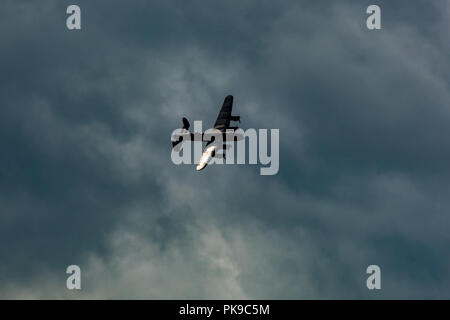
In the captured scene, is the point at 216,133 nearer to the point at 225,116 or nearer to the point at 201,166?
the point at 225,116

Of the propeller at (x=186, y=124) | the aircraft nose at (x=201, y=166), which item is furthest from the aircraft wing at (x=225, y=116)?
the aircraft nose at (x=201, y=166)

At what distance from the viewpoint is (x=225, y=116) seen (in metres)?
168

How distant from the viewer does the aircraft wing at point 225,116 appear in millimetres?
162300

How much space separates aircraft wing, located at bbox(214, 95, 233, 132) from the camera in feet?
532

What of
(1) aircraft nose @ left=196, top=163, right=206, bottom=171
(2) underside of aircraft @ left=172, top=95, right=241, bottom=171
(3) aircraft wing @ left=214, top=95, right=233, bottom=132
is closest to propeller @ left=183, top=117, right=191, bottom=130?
(2) underside of aircraft @ left=172, top=95, right=241, bottom=171

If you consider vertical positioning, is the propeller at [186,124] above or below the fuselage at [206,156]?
above

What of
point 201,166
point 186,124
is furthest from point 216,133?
point 201,166

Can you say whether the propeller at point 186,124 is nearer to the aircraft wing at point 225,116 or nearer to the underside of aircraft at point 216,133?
the underside of aircraft at point 216,133
